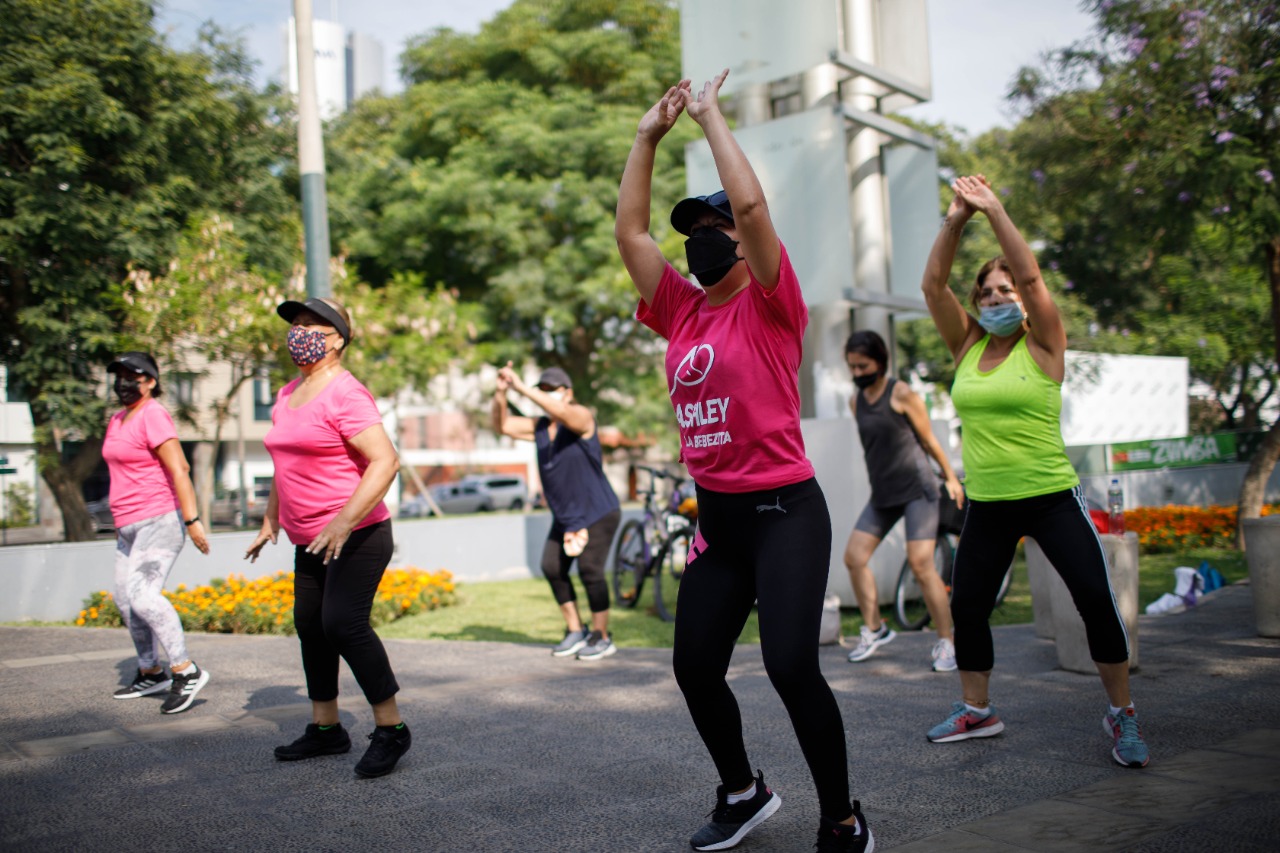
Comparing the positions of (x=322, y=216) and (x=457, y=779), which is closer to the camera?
(x=457, y=779)

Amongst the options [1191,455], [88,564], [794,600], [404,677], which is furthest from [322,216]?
[1191,455]

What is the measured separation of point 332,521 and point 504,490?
3855 cm

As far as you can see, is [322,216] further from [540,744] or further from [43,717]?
[540,744]

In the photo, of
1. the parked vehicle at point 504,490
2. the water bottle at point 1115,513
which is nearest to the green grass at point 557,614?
the water bottle at point 1115,513

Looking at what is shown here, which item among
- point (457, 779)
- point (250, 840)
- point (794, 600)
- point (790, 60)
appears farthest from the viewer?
point (790, 60)

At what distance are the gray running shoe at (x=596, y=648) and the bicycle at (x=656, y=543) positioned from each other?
2.09 m

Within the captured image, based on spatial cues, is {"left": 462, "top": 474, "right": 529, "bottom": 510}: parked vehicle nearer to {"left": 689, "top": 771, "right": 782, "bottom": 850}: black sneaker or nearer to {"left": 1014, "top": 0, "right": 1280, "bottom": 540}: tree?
{"left": 1014, "top": 0, "right": 1280, "bottom": 540}: tree

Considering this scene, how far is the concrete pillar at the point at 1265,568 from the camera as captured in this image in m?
6.16

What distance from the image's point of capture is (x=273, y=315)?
1355cm

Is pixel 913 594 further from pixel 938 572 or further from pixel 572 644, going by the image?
pixel 572 644

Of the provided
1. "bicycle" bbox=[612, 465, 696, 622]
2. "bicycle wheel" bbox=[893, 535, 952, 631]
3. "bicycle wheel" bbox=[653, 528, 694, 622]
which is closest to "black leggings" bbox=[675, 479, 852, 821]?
"bicycle wheel" bbox=[893, 535, 952, 631]

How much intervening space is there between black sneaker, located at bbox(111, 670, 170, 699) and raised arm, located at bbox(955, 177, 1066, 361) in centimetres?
494

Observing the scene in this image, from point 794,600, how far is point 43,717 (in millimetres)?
4286

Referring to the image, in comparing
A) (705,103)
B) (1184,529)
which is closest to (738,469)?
(705,103)
